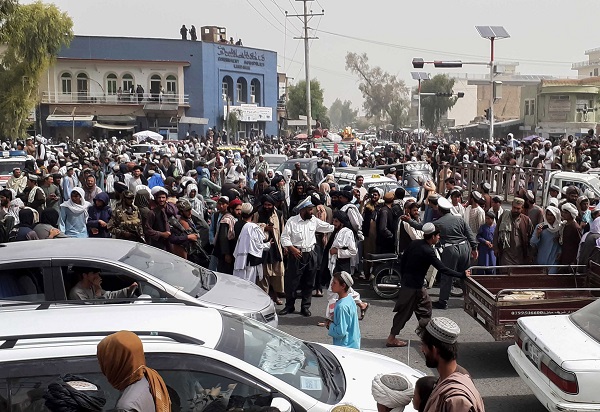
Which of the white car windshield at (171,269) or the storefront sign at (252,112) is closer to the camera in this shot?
the white car windshield at (171,269)

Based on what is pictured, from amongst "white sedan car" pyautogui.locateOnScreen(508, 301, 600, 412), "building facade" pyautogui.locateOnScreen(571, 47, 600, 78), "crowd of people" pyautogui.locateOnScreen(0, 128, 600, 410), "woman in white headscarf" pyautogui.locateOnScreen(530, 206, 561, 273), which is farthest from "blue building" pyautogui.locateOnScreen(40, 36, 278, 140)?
"building facade" pyautogui.locateOnScreen(571, 47, 600, 78)

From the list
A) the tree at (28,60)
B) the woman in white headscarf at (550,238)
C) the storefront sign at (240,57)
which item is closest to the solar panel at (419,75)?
the storefront sign at (240,57)

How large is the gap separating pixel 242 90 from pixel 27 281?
6033cm

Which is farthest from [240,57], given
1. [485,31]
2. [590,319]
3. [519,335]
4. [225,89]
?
[590,319]

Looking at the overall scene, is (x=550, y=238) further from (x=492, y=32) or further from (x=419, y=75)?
(x=419, y=75)

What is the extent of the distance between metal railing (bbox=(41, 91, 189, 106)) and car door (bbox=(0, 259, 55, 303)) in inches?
2077

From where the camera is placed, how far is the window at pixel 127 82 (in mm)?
58938

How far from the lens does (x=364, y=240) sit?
457 inches

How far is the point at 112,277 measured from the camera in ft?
22.8

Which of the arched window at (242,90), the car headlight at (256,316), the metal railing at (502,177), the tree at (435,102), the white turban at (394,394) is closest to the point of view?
the white turban at (394,394)

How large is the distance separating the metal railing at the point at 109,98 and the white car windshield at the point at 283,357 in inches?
2159

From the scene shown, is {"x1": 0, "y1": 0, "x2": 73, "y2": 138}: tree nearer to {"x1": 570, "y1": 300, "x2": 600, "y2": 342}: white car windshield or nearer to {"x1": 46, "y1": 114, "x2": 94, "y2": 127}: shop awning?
{"x1": 46, "y1": 114, "x2": 94, "y2": 127}: shop awning

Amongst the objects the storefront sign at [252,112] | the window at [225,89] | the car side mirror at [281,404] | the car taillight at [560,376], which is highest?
the window at [225,89]

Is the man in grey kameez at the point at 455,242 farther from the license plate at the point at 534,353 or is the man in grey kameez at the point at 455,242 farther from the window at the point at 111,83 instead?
the window at the point at 111,83
